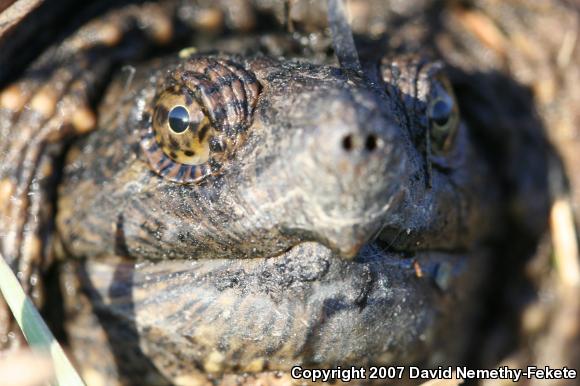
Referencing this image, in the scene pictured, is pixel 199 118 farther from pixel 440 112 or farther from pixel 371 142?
pixel 440 112

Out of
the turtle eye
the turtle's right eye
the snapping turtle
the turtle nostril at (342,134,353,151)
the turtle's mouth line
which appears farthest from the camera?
the turtle eye

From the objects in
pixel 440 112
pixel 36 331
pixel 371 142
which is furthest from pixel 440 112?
pixel 36 331

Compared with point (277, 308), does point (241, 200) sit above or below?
above

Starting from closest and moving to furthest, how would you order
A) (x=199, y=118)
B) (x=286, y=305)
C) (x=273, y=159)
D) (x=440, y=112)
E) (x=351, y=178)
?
(x=351, y=178) → (x=273, y=159) → (x=286, y=305) → (x=199, y=118) → (x=440, y=112)

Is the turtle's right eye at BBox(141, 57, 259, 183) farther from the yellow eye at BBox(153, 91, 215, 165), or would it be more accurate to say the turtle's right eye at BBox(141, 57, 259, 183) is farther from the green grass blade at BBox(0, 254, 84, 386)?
the green grass blade at BBox(0, 254, 84, 386)

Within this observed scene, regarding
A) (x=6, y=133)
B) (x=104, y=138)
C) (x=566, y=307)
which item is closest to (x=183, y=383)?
(x=104, y=138)

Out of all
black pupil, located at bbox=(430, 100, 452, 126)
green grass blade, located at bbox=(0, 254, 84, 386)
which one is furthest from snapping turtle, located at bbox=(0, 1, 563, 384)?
green grass blade, located at bbox=(0, 254, 84, 386)

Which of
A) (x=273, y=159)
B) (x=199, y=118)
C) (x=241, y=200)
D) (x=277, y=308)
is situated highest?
(x=199, y=118)

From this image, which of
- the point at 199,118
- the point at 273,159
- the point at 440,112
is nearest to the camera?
the point at 273,159
